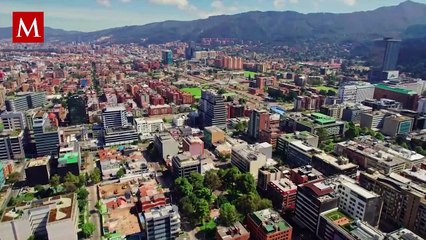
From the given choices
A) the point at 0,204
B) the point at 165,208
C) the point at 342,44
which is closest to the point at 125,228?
the point at 165,208

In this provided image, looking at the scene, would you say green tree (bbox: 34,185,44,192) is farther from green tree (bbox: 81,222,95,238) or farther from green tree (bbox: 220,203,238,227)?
green tree (bbox: 220,203,238,227)

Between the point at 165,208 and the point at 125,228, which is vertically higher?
the point at 165,208

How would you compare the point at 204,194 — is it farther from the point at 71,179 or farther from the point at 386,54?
the point at 386,54

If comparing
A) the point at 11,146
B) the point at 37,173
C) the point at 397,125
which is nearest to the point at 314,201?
the point at 37,173

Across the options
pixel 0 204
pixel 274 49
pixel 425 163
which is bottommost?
pixel 0 204

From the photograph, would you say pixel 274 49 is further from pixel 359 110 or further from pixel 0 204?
pixel 0 204

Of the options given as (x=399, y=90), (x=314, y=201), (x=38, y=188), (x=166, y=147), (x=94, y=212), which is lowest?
(x=94, y=212)

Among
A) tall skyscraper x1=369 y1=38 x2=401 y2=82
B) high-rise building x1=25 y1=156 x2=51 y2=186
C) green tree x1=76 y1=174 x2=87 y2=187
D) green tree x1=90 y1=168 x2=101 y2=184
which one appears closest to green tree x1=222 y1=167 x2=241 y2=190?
green tree x1=90 y1=168 x2=101 y2=184
